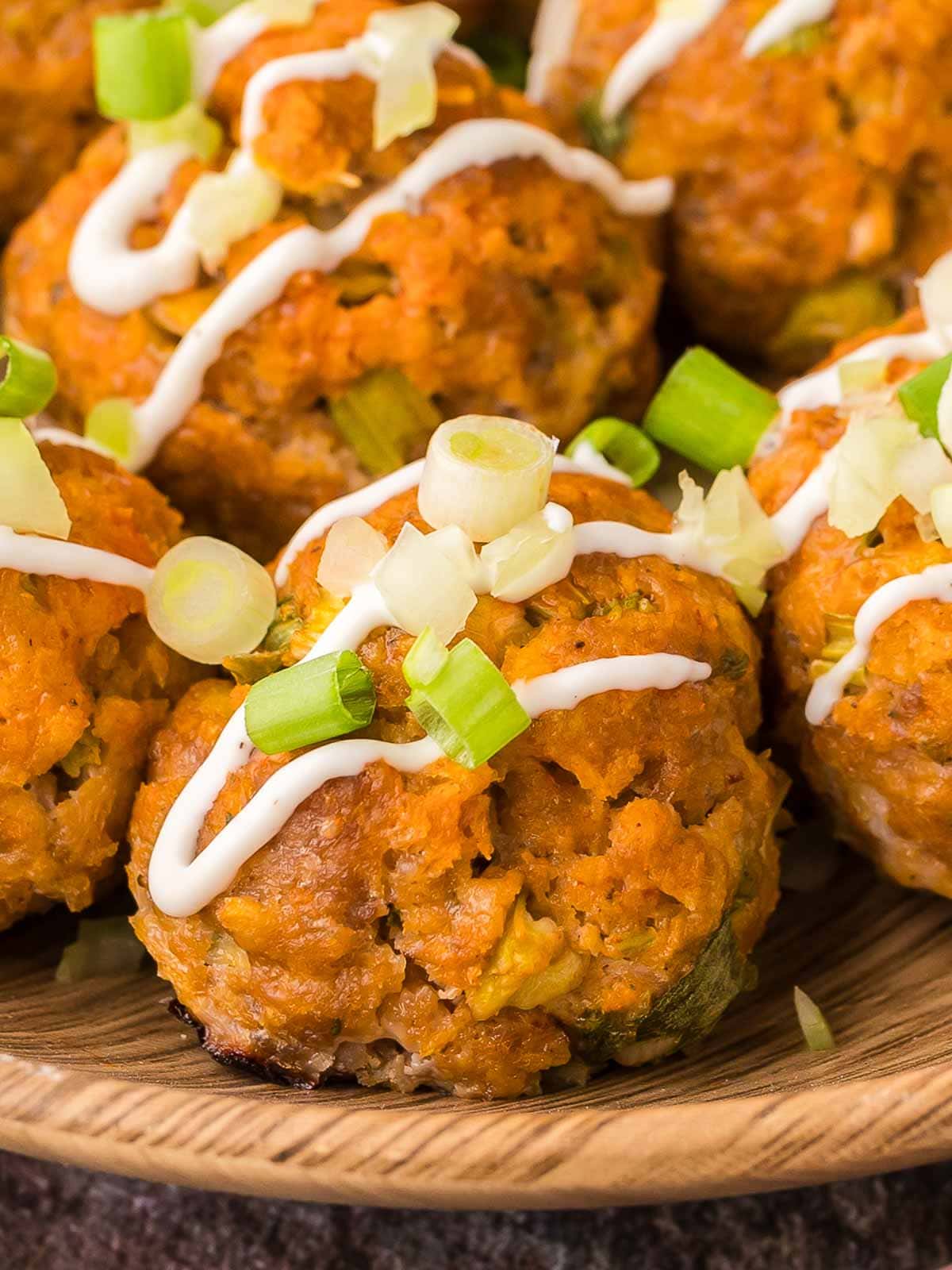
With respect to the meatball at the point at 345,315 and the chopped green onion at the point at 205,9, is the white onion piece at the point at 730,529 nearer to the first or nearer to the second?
the meatball at the point at 345,315

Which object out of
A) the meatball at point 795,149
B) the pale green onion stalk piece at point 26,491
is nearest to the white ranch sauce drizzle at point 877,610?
the meatball at point 795,149

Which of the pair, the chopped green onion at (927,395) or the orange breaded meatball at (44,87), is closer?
the chopped green onion at (927,395)

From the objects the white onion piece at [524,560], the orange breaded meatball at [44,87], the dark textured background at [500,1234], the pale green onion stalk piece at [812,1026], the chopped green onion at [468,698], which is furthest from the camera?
the orange breaded meatball at [44,87]

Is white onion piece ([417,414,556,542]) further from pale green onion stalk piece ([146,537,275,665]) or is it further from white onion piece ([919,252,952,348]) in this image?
white onion piece ([919,252,952,348])

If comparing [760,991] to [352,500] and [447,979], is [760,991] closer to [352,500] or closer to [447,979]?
[447,979]

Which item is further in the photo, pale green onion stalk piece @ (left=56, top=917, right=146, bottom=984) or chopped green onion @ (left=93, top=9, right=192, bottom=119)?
chopped green onion @ (left=93, top=9, right=192, bottom=119)

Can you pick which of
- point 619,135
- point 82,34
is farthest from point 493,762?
point 82,34

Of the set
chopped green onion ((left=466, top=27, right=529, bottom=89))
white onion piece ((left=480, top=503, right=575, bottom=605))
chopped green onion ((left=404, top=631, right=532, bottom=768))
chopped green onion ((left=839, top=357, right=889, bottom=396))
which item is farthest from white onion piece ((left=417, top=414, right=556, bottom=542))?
chopped green onion ((left=466, top=27, right=529, bottom=89))
